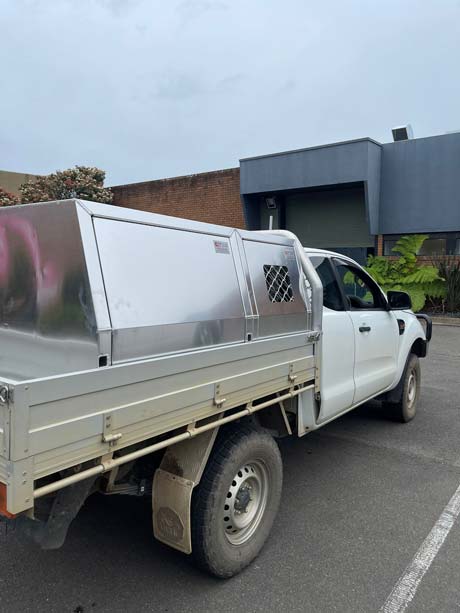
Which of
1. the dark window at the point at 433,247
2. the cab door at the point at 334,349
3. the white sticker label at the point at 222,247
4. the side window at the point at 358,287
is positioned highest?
the dark window at the point at 433,247

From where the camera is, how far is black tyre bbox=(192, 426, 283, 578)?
8.38 feet

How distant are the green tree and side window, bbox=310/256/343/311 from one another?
58.1ft

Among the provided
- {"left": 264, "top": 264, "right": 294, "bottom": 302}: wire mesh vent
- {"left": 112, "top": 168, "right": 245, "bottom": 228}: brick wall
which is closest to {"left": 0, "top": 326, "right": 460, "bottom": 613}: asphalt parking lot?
{"left": 264, "top": 264, "right": 294, "bottom": 302}: wire mesh vent

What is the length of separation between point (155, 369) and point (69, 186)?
20.0m

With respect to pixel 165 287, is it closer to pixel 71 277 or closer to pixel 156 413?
pixel 71 277

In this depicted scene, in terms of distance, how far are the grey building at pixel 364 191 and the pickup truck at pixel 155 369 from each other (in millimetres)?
12561

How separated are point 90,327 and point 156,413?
504mm

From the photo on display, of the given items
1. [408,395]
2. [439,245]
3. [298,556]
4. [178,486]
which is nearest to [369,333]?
[408,395]

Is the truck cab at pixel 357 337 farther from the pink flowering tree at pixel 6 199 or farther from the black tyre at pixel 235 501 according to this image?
the pink flowering tree at pixel 6 199

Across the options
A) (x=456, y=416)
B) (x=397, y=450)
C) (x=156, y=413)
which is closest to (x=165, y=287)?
(x=156, y=413)

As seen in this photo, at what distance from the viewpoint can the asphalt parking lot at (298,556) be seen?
258 centimetres

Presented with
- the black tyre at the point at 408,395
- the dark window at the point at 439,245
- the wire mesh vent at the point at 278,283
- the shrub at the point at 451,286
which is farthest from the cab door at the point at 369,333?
the dark window at the point at 439,245

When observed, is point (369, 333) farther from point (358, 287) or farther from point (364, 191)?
point (364, 191)

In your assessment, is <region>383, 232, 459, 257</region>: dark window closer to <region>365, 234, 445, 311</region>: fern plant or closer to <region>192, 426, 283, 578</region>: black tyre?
<region>365, 234, 445, 311</region>: fern plant
